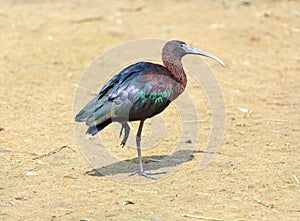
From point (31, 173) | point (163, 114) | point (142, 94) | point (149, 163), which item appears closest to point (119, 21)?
point (163, 114)

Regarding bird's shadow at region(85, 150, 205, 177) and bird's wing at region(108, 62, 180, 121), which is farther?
bird's shadow at region(85, 150, 205, 177)

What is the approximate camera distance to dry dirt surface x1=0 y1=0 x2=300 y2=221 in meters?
5.32

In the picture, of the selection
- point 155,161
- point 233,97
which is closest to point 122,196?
point 155,161

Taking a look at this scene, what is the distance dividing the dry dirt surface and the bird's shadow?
3.9 inches

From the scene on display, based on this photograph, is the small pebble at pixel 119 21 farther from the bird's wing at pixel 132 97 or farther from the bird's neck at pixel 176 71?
the bird's wing at pixel 132 97

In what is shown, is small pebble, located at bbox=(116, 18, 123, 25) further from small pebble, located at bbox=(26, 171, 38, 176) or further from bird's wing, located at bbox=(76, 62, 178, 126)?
small pebble, located at bbox=(26, 171, 38, 176)

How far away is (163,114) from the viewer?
26.8 ft

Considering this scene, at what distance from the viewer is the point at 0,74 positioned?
9383 millimetres

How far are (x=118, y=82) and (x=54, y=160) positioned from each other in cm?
104

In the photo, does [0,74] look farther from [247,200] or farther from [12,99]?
[247,200]

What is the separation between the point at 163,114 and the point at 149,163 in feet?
5.62

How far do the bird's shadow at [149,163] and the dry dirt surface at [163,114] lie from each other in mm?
99

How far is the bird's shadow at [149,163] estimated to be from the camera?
618 cm

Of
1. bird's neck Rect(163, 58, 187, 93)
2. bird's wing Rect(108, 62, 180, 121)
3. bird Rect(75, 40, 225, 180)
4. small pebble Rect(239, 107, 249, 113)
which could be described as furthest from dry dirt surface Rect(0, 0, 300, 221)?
bird's neck Rect(163, 58, 187, 93)
